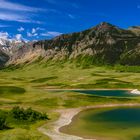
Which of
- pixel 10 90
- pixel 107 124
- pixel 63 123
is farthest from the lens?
pixel 10 90

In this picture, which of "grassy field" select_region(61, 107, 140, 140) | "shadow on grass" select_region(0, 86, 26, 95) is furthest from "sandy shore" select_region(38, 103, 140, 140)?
"shadow on grass" select_region(0, 86, 26, 95)

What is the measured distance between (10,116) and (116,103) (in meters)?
44.6

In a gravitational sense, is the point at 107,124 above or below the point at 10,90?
below

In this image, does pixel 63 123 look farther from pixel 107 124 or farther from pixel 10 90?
pixel 10 90

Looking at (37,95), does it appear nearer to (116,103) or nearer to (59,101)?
(59,101)

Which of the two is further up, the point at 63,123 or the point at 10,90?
the point at 10,90

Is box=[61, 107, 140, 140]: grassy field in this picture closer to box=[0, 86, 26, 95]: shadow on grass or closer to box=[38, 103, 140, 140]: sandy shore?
box=[38, 103, 140, 140]: sandy shore

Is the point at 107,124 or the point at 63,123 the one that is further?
the point at 63,123

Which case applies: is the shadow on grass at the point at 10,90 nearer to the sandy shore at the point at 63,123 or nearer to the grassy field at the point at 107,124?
the sandy shore at the point at 63,123

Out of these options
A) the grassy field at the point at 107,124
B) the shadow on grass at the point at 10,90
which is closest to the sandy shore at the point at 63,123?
the grassy field at the point at 107,124

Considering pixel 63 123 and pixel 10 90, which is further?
pixel 10 90

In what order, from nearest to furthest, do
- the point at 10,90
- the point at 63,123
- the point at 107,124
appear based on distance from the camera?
the point at 107,124
the point at 63,123
the point at 10,90

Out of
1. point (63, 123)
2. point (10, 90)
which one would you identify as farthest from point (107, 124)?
point (10, 90)

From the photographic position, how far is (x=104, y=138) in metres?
68.5
